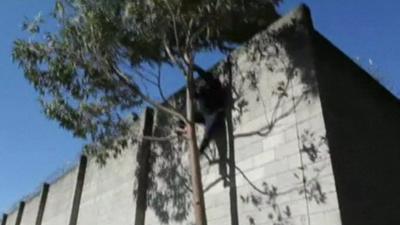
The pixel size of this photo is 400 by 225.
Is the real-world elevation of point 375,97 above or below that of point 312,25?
below

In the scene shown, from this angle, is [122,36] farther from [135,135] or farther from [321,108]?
[321,108]

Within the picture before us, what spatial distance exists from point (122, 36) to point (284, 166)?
399cm

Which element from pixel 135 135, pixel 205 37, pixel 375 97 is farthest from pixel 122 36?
pixel 375 97

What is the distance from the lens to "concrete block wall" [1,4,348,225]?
A: 6.50 metres

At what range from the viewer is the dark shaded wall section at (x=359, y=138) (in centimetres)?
651

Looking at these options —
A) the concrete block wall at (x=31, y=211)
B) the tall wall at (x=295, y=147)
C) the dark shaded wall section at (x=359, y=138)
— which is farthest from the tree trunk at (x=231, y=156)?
the concrete block wall at (x=31, y=211)

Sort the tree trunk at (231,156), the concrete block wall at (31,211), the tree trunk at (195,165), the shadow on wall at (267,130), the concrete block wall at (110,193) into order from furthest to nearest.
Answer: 1. the concrete block wall at (31,211)
2. the concrete block wall at (110,193)
3. the tree trunk at (231,156)
4. the tree trunk at (195,165)
5. the shadow on wall at (267,130)

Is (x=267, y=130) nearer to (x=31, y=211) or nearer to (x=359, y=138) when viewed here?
(x=359, y=138)

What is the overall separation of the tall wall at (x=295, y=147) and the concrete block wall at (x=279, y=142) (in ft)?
0.05

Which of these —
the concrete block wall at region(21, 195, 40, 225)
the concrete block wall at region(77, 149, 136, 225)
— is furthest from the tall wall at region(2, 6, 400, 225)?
the concrete block wall at region(21, 195, 40, 225)

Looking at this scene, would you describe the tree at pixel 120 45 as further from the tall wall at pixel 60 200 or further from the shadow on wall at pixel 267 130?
the tall wall at pixel 60 200

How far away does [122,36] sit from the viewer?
8953mm

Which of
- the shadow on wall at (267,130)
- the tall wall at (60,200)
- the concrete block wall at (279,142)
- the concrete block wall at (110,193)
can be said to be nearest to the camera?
the concrete block wall at (279,142)

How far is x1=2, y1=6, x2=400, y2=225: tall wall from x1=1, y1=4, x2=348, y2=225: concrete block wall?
0.05 feet
